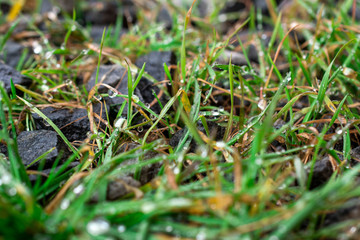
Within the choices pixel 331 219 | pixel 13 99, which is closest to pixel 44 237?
pixel 331 219

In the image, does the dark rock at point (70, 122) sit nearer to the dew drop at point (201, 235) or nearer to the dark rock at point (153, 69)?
the dark rock at point (153, 69)

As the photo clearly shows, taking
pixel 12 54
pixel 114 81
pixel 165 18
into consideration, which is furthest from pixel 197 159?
pixel 165 18

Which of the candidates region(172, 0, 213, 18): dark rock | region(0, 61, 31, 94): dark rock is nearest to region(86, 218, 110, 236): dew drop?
region(0, 61, 31, 94): dark rock

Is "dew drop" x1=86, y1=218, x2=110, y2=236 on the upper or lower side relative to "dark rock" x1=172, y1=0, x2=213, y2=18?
lower

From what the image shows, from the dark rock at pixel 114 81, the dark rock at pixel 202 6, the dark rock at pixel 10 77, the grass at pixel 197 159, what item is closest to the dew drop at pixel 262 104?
the grass at pixel 197 159

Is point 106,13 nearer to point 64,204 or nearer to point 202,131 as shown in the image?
point 202,131

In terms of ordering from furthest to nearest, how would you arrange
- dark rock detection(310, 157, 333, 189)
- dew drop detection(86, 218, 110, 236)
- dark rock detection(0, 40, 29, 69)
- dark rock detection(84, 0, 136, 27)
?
1. dark rock detection(84, 0, 136, 27)
2. dark rock detection(0, 40, 29, 69)
3. dark rock detection(310, 157, 333, 189)
4. dew drop detection(86, 218, 110, 236)

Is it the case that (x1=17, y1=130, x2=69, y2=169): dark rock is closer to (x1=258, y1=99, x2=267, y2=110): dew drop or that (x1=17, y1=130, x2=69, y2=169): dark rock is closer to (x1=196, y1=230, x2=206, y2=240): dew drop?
(x1=196, y1=230, x2=206, y2=240): dew drop

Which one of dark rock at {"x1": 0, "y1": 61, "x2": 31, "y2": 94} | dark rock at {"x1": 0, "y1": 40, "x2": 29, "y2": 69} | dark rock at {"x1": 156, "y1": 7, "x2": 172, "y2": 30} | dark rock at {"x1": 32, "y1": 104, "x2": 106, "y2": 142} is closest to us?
dark rock at {"x1": 32, "y1": 104, "x2": 106, "y2": 142}
